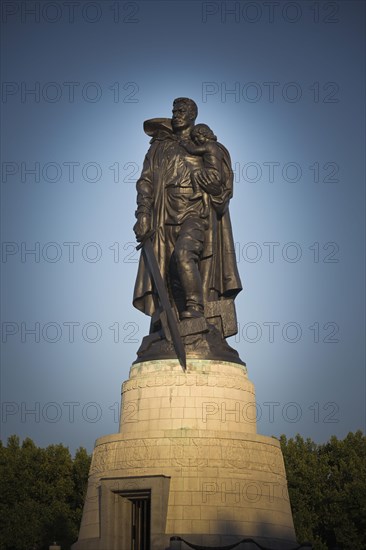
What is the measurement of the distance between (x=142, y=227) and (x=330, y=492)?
22.9 meters

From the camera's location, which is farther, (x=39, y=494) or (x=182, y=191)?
(x=39, y=494)

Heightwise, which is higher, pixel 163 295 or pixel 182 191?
pixel 182 191

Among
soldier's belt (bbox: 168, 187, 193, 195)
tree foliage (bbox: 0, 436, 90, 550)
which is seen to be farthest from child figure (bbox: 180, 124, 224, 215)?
tree foliage (bbox: 0, 436, 90, 550)

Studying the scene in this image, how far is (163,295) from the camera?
24.6m

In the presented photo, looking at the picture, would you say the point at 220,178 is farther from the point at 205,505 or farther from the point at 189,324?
the point at 205,505

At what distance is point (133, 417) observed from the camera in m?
23.9

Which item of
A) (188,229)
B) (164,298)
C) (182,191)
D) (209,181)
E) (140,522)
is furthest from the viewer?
(182,191)

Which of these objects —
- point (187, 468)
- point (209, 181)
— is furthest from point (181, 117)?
point (187, 468)

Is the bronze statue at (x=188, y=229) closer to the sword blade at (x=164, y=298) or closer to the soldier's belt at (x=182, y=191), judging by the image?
the soldier's belt at (x=182, y=191)

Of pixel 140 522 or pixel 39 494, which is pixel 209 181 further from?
pixel 39 494

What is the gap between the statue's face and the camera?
26.4m

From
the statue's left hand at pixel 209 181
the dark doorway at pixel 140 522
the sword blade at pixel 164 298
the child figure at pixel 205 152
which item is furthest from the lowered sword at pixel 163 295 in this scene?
the dark doorway at pixel 140 522

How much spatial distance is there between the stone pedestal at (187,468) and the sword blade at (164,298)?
322 mm

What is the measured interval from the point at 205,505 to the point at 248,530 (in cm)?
110
